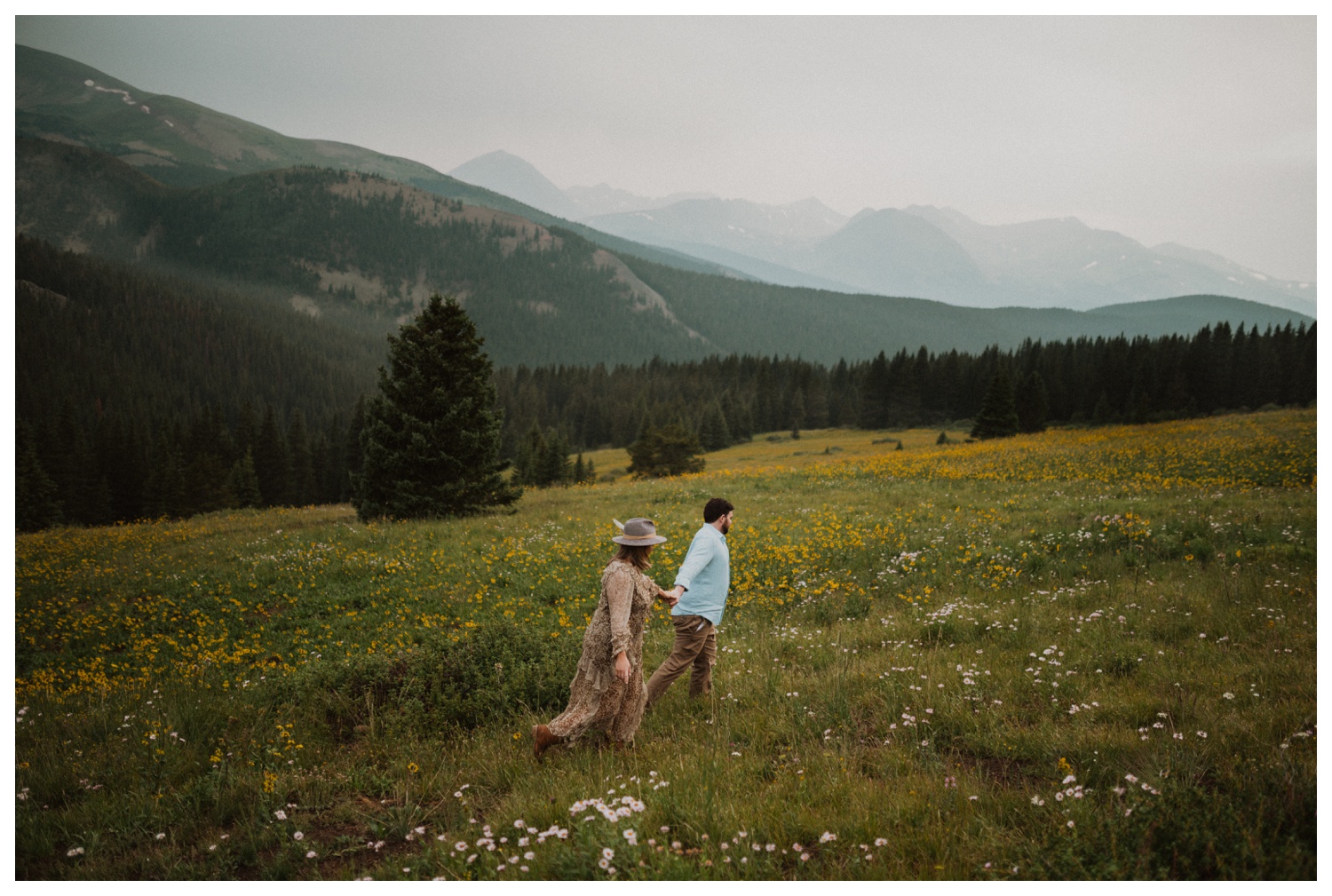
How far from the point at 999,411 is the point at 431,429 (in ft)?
177

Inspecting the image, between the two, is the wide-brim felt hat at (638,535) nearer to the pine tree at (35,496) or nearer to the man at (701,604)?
the man at (701,604)

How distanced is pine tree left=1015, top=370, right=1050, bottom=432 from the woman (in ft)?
235

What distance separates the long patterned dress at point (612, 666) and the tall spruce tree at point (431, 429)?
57.3ft

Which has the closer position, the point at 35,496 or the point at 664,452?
the point at 35,496

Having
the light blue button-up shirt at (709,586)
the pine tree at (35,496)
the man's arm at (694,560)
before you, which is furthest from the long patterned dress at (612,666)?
the pine tree at (35,496)

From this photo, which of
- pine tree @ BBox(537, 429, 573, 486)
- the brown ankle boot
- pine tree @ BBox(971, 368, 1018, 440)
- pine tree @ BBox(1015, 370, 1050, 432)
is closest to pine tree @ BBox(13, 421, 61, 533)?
pine tree @ BBox(537, 429, 573, 486)

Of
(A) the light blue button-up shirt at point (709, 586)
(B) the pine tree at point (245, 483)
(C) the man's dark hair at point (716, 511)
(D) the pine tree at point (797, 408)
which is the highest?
(D) the pine tree at point (797, 408)

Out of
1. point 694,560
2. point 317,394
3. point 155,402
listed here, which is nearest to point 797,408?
point 694,560

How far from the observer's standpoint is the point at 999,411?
5859cm

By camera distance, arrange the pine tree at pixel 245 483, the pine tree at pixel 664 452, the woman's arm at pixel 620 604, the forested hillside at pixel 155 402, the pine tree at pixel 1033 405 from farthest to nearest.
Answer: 1. the pine tree at pixel 1033 405
2. the pine tree at pixel 245 483
3. the forested hillside at pixel 155 402
4. the pine tree at pixel 664 452
5. the woman's arm at pixel 620 604

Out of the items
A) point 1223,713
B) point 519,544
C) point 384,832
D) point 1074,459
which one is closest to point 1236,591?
point 1223,713

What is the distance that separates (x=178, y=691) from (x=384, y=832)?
5.11 meters

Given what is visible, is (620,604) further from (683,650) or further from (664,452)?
(664,452)

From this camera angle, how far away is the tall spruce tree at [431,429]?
21.9 meters
